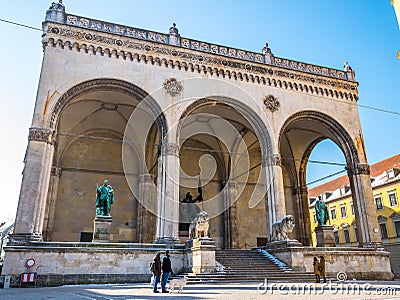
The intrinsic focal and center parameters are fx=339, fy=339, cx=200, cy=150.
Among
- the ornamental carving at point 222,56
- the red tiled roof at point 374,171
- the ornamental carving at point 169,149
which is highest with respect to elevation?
the ornamental carving at point 222,56

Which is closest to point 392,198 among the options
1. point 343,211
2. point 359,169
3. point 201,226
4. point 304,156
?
point 343,211

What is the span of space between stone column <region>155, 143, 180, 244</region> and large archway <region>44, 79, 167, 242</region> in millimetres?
2886

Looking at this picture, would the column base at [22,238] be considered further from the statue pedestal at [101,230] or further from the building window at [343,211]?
the building window at [343,211]

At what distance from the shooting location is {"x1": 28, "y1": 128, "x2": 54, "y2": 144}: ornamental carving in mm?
13844

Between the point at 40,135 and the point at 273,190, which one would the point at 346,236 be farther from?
the point at 40,135

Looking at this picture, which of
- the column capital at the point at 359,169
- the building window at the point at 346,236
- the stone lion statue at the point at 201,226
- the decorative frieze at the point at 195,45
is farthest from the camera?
the building window at the point at 346,236

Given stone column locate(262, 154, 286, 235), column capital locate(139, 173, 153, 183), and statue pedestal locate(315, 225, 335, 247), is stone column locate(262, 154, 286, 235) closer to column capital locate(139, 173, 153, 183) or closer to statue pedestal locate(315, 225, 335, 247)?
statue pedestal locate(315, 225, 335, 247)

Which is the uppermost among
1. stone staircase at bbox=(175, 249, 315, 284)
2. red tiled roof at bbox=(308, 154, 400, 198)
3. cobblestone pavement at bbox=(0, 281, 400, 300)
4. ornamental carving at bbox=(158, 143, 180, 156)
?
red tiled roof at bbox=(308, 154, 400, 198)

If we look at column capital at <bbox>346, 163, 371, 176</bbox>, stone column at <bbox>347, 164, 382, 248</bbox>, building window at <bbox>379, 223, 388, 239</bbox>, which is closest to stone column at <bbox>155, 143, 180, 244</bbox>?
stone column at <bbox>347, 164, 382, 248</bbox>

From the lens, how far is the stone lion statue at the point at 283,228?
15000mm

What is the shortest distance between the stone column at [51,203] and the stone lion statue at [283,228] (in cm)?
1151

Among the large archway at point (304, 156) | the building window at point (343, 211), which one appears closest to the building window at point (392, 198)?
the building window at point (343, 211)

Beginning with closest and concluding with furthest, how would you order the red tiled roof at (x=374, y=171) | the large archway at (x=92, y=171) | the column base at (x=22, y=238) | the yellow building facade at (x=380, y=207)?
1. the column base at (x=22, y=238)
2. the large archway at (x=92, y=171)
3. the yellow building facade at (x=380, y=207)
4. the red tiled roof at (x=374, y=171)

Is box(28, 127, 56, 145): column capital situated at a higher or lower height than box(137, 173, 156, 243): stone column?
higher
